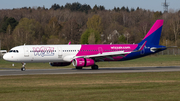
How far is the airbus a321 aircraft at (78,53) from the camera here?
42.3 metres

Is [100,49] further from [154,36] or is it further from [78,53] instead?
[154,36]

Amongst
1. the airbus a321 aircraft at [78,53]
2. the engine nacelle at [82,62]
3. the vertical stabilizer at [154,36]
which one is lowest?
the engine nacelle at [82,62]

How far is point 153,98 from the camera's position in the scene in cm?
1769

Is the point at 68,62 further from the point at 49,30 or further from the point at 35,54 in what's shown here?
the point at 49,30

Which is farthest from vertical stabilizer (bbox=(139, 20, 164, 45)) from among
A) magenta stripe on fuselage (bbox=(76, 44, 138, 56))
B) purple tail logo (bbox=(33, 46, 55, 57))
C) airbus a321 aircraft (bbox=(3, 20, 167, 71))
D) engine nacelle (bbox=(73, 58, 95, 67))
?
purple tail logo (bbox=(33, 46, 55, 57))

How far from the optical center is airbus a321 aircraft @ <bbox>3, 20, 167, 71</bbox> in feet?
139

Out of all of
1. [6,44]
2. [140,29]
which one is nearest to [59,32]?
[140,29]

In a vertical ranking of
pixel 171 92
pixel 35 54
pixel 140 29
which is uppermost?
pixel 140 29

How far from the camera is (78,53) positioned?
44.8 m

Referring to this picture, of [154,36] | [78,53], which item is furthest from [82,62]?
[154,36]

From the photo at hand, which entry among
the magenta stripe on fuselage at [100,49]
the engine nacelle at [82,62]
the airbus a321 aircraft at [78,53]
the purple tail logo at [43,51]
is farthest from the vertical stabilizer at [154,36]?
the purple tail logo at [43,51]

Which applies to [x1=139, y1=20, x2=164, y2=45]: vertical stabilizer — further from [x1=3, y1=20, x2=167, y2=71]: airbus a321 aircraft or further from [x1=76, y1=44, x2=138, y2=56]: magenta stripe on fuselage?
[x1=76, y1=44, x2=138, y2=56]: magenta stripe on fuselage

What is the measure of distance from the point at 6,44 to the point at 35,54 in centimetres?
7281

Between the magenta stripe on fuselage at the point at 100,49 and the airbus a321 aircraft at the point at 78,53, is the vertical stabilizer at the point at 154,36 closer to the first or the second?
the airbus a321 aircraft at the point at 78,53
